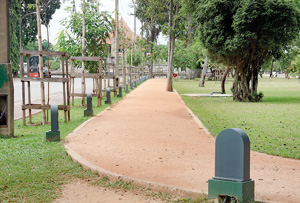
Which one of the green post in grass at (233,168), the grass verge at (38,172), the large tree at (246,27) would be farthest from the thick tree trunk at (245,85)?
the green post in grass at (233,168)

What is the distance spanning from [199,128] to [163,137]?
194 cm

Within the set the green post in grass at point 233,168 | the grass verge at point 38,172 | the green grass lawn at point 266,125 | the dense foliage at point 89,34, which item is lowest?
the green grass lawn at point 266,125

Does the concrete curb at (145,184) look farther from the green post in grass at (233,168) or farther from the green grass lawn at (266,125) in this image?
the green grass lawn at (266,125)

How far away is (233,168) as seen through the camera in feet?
16.1

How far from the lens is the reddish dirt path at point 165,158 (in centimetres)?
599

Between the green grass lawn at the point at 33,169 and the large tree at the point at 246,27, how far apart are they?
1148cm

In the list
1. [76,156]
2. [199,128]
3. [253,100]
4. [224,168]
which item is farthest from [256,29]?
[224,168]

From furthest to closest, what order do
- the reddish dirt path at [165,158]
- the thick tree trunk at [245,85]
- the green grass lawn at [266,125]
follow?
the thick tree trunk at [245,85]
the green grass lawn at [266,125]
the reddish dirt path at [165,158]

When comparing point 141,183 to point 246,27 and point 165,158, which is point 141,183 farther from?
point 246,27

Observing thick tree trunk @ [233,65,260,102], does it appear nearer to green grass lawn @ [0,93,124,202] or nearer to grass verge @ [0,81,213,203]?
green grass lawn @ [0,93,124,202]

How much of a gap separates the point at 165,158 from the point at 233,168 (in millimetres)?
2976

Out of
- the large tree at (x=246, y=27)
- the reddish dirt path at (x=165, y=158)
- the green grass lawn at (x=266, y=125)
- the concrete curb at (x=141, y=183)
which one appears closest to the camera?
the concrete curb at (x=141, y=183)

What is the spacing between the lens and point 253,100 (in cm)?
2130

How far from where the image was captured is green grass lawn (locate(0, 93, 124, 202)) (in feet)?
18.6
